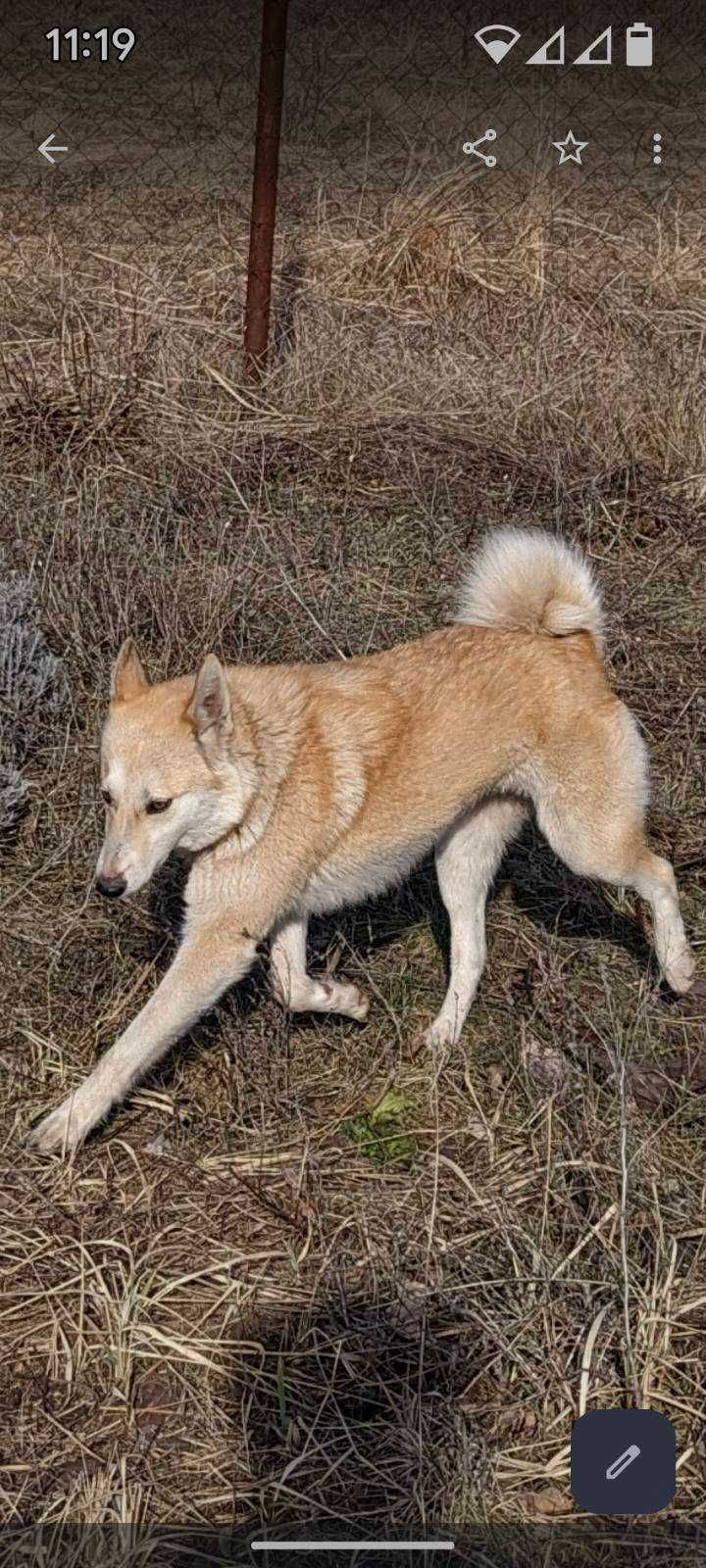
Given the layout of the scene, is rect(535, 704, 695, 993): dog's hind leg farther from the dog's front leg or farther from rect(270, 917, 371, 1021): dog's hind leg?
the dog's front leg

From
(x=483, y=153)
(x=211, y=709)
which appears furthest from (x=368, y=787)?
(x=483, y=153)

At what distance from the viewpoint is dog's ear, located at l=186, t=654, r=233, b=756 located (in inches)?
140

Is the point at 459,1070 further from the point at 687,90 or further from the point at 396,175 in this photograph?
the point at 687,90

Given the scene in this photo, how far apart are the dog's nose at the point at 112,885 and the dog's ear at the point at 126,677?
47cm

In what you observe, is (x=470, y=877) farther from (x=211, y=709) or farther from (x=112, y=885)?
(x=112, y=885)

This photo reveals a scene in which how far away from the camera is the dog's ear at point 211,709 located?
3551mm

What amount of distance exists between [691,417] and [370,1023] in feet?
11.7

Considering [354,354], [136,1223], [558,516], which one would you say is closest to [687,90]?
[354,354]

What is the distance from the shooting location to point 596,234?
8.38 meters

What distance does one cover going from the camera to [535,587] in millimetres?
4234

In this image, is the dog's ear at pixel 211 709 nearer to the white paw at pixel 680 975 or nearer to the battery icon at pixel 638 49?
the white paw at pixel 680 975

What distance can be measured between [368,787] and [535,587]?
758 millimetres

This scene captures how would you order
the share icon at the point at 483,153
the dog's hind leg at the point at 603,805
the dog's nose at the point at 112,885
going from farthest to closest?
the share icon at the point at 483,153
the dog's hind leg at the point at 603,805
the dog's nose at the point at 112,885

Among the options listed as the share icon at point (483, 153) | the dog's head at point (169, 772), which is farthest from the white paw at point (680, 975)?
the share icon at point (483, 153)
